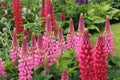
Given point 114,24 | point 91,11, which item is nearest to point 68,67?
point 91,11

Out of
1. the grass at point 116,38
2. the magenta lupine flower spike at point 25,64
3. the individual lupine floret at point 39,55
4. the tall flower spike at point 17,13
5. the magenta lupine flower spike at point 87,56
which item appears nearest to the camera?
the magenta lupine flower spike at point 87,56

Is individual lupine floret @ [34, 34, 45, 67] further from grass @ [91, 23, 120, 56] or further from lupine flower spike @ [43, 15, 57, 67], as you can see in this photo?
grass @ [91, 23, 120, 56]

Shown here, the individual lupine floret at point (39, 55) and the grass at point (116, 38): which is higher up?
the individual lupine floret at point (39, 55)

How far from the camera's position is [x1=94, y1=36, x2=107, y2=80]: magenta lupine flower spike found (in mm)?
3430

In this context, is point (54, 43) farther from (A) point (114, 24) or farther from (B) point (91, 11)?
(A) point (114, 24)

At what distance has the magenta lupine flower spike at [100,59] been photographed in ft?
11.3

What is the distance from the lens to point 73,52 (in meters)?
5.19

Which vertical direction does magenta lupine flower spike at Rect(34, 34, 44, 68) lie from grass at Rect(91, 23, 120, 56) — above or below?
above

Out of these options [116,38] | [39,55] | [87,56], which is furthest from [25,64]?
[116,38]

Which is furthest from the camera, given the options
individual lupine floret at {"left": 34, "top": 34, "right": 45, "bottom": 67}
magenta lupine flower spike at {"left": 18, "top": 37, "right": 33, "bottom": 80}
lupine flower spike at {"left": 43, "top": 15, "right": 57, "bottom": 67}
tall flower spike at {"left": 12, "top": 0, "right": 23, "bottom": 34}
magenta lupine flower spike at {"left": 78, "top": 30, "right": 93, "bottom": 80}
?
tall flower spike at {"left": 12, "top": 0, "right": 23, "bottom": 34}

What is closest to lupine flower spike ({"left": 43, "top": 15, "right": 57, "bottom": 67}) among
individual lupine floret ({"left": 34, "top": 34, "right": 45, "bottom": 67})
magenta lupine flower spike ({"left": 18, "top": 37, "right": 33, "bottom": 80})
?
individual lupine floret ({"left": 34, "top": 34, "right": 45, "bottom": 67})

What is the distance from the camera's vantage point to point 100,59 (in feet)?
11.3

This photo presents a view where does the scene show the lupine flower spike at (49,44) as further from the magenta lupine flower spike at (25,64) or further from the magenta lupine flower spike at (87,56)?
the magenta lupine flower spike at (87,56)

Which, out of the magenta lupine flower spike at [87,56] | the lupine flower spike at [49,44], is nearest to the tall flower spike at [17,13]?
the lupine flower spike at [49,44]
